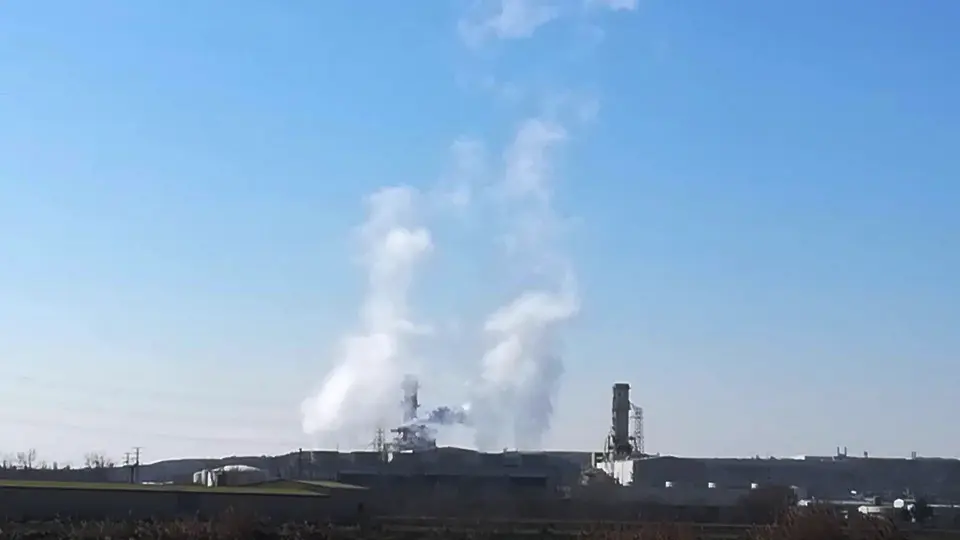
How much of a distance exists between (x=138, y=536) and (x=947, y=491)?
95.4m

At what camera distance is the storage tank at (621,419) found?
103125 millimetres

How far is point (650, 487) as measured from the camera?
94.9m

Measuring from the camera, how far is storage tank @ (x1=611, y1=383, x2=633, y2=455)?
338ft

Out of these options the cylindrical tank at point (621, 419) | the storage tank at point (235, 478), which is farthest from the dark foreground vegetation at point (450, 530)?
the cylindrical tank at point (621, 419)

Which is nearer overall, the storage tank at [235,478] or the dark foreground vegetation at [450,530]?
the dark foreground vegetation at [450,530]

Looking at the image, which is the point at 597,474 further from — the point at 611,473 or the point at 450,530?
the point at 450,530

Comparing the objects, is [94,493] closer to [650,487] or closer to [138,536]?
[138,536]

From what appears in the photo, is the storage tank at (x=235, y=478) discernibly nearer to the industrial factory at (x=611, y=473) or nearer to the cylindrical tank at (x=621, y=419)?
the industrial factory at (x=611, y=473)

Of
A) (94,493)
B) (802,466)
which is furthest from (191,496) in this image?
(802,466)

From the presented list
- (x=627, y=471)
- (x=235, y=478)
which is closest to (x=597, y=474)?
(x=627, y=471)

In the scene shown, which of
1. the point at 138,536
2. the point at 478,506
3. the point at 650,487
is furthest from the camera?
the point at 650,487

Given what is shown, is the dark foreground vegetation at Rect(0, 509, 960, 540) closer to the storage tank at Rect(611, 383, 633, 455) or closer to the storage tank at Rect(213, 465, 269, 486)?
the storage tank at Rect(213, 465, 269, 486)

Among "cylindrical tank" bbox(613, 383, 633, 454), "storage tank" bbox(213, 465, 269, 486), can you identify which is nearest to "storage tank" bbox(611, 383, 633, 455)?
"cylindrical tank" bbox(613, 383, 633, 454)

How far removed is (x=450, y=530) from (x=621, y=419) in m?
51.9
